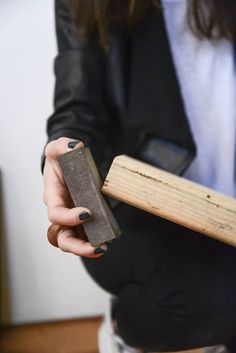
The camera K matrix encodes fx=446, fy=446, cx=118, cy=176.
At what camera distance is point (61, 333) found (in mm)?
768

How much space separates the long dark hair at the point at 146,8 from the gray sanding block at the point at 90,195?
299mm

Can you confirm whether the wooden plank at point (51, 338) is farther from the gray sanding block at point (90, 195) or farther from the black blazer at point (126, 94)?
the gray sanding block at point (90, 195)

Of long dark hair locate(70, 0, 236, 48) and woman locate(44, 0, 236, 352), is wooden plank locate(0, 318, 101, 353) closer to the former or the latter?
woman locate(44, 0, 236, 352)

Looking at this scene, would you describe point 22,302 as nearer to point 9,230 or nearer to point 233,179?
point 9,230

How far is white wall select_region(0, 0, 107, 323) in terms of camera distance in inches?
24.5

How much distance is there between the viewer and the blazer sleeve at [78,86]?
548 millimetres

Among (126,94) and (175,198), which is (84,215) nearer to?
(175,198)

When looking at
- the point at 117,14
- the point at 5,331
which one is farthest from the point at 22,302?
the point at 117,14

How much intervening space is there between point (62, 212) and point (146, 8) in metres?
0.33

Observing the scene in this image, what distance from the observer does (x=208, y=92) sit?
23.0 inches

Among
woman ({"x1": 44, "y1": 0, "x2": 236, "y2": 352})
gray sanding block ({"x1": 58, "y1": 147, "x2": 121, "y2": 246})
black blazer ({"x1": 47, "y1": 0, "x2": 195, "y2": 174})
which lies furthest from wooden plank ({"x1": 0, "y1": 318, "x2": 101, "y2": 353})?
gray sanding block ({"x1": 58, "y1": 147, "x2": 121, "y2": 246})

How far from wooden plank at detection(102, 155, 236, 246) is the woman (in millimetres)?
154

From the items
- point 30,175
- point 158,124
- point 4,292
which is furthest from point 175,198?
point 4,292

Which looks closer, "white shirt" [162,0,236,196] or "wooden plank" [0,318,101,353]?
"white shirt" [162,0,236,196]
